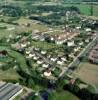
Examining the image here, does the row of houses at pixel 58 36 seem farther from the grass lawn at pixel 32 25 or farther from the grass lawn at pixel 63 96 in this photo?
the grass lawn at pixel 63 96

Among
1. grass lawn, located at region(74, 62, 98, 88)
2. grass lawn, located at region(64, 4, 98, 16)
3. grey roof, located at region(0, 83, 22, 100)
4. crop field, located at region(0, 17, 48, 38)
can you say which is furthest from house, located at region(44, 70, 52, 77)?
grass lawn, located at region(64, 4, 98, 16)

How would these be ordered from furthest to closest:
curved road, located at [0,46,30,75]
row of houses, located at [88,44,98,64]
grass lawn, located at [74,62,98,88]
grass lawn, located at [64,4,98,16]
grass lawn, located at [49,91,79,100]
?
grass lawn, located at [64,4,98,16] < row of houses, located at [88,44,98,64] < curved road, located at [0,46,30,75] < grass lawn, located at [74,62,98,88] < grass lawn, located at [49,91,79,100]

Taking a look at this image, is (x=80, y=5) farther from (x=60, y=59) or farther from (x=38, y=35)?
(x=60, y=59)

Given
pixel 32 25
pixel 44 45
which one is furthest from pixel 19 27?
pixel 44 45

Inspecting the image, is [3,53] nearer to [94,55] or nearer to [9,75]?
[9,75]

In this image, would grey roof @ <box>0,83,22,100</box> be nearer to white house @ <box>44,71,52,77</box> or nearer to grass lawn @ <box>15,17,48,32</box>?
white house @ <box>44,71,52,77</box>

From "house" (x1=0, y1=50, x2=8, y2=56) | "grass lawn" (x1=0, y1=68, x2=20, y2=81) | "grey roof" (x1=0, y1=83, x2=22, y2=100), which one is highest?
"grey roof" (x1=0, y1=83, x2=22, y2=100)

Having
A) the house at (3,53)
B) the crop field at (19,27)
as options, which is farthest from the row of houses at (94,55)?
the crop field at (19,27)

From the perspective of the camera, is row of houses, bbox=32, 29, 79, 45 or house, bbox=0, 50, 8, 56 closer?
house, bbox=0, 50, 8, 56
